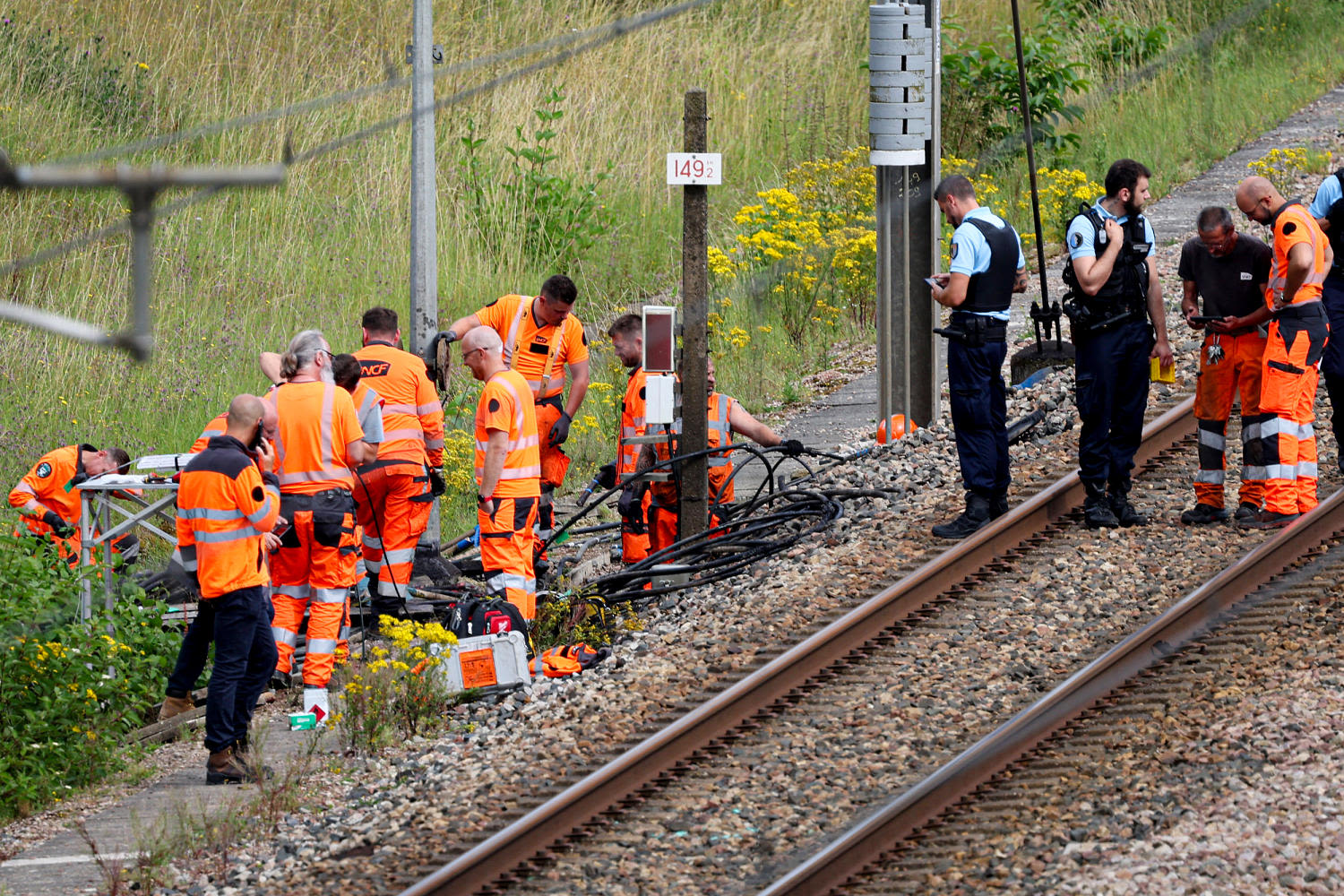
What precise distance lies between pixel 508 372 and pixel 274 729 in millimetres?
2370

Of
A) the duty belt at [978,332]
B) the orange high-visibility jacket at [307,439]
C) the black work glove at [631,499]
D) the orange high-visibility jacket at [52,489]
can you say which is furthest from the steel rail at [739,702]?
the orange high-visibility jacket at [52,489]

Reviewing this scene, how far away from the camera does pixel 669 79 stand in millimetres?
23484

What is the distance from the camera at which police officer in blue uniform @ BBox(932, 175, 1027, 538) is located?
984cm

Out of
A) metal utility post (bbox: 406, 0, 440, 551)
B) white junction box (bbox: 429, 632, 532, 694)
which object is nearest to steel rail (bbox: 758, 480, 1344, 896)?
white junction box (bbox: 429, 632, 532, 694)

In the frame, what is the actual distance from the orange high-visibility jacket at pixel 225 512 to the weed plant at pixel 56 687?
1161mm

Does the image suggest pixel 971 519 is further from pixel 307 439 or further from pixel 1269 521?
pixel 307 439

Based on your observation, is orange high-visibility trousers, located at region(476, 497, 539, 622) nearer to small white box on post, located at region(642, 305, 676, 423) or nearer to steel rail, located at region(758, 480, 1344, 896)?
small white box on post, located at region(642, 305, 676, 423)

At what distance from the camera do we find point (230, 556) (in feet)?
28.0

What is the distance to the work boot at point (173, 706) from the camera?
9328 millimetres

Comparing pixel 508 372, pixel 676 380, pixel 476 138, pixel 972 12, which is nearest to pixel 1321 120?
pixel 972 12

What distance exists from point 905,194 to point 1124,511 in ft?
10.7

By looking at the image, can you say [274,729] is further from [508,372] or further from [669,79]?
[669,79]

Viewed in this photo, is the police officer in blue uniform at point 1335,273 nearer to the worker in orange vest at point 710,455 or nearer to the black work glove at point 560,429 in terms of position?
the worker in orange vest at point 710,455

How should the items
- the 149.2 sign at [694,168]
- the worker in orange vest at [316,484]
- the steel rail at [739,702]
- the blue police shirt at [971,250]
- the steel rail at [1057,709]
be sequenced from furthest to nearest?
1. the 149.2 sign at [694,168]
2. the blue police shirt at [971,250]
3. the worker in orange vest at [316,484]
4. the steel rail at [739,702]
5. the steel rail at [1057,709]
